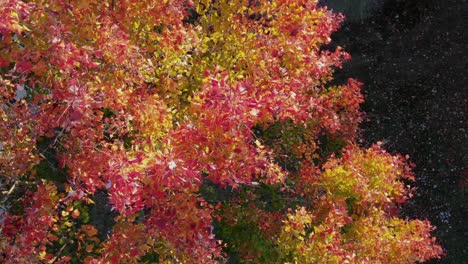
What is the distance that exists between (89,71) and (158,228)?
8.00 ft

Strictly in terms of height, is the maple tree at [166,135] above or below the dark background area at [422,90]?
below

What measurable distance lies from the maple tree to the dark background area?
209 inches

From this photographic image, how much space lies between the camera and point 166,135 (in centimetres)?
668

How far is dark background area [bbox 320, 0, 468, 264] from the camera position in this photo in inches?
586

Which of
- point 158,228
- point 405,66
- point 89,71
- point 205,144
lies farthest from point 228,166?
point 405,66

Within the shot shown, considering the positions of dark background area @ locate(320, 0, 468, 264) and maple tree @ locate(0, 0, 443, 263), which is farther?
dark background area @ locate(320, 0, 468, 264)

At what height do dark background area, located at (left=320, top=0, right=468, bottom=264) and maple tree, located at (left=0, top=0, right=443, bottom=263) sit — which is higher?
dark background area, located at (left=320, top=0, right=468, bottom=264)

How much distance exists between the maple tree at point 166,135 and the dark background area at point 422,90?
5304 mm

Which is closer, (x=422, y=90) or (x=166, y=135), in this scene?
(x=166, y=135)

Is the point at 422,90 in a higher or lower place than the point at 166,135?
higher

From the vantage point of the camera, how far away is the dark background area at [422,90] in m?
14.9

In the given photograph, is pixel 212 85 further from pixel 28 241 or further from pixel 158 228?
pixel 28 241

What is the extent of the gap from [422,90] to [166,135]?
12.0 metres

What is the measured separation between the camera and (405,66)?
17.0 metres
